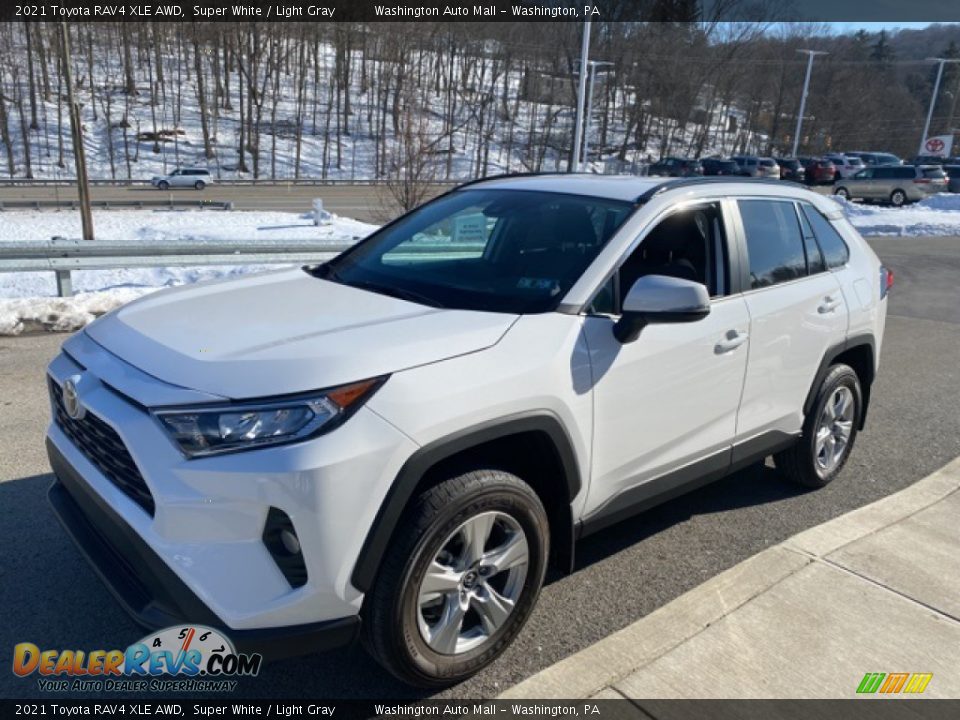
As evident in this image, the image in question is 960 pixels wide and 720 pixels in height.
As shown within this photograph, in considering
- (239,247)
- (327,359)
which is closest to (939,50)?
(239,247)

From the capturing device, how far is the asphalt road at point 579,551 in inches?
109

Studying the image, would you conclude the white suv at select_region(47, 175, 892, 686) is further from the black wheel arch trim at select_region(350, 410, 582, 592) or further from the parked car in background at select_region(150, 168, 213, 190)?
the parked car in background at select_region(150, 168, 213, 190)

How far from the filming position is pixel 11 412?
5.07 metres

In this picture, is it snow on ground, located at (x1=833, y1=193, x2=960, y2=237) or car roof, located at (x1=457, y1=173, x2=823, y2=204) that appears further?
snow on ground, located at (x1=833, y1=193, x2=960, y2=237)

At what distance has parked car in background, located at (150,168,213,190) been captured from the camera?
42.8 meters

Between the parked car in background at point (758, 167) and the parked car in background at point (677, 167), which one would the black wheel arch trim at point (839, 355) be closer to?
the parked car in background at point (758, 167)

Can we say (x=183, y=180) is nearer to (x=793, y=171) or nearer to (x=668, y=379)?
(x=793, y=171)

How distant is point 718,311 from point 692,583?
1.25m

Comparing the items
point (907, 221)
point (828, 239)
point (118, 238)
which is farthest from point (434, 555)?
point (907, 221)

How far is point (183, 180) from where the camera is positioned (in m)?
43.1

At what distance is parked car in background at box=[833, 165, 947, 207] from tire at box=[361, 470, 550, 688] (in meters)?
35.6

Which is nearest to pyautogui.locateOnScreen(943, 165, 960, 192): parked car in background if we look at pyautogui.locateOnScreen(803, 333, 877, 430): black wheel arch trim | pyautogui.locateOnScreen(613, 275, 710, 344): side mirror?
pyautogui.locateOnScreen(803, 333, 877, 430): black wheel arch trim

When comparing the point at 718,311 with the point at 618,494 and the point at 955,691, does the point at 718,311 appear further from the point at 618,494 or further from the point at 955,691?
the point at 955,691

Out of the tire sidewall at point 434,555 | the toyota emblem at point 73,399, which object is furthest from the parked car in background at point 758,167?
the toyota emblem at point 73,399
